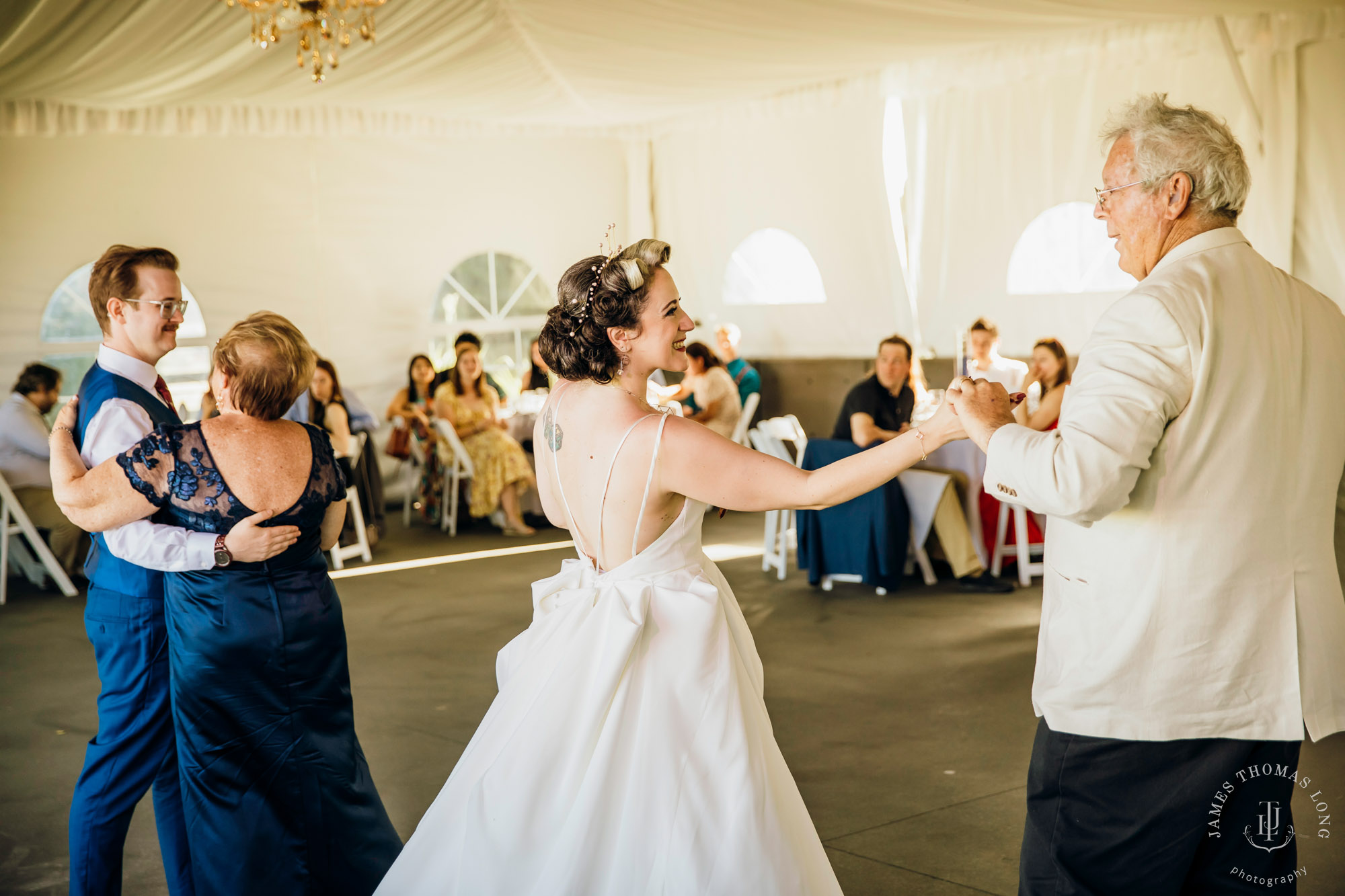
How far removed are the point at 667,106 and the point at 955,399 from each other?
25.8ft

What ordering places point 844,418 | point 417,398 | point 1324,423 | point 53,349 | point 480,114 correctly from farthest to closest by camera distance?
point 480,114 < point 417,398 < point 53,349 < point 844,418 < point 1324,423

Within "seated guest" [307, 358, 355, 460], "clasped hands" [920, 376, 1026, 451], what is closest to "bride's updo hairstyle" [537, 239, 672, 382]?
"clasped hands" [920, 376, 1026, 451]

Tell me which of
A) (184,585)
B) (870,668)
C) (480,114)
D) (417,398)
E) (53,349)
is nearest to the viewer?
(184,585)

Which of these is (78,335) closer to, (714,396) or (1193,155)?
(714,396)

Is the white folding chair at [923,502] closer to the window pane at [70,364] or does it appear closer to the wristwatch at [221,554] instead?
the wristwatch at [221,554]

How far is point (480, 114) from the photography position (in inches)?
363

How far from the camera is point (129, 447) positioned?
7.48ft

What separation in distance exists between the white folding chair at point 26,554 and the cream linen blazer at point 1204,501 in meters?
5.89

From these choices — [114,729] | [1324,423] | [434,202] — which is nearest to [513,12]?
[434,202]

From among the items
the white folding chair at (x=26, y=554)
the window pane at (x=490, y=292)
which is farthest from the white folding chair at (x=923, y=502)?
the window pane at (x=490, y=292)

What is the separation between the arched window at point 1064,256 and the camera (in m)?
7.57

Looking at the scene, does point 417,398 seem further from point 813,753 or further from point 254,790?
point 254,790

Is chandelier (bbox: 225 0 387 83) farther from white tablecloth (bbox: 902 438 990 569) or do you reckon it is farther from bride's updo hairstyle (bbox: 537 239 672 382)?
bride's updo hairstyle (bbox: 537 239 672 382)

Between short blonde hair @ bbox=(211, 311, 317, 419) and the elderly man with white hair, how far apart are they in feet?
4.35
